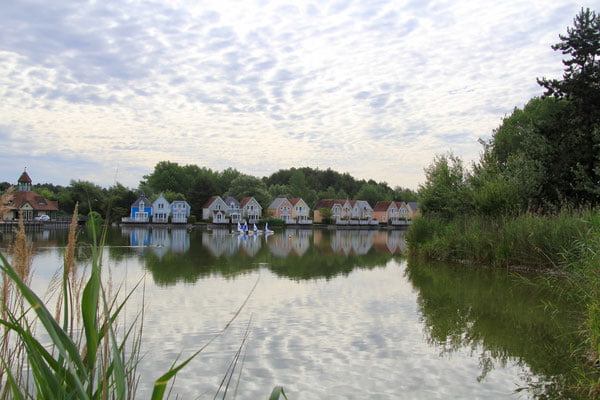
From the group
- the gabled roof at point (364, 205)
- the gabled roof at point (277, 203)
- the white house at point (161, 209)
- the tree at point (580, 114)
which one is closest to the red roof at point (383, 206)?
the gabled roof at point (364, 205)

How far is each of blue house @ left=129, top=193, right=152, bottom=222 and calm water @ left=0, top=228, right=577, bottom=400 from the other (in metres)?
67.6

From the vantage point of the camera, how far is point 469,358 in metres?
7.45

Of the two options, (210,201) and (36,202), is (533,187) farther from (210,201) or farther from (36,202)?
(36,202)

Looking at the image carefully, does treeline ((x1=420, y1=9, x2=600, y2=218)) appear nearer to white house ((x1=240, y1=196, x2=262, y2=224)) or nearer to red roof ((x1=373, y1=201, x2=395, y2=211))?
white house ((x1=240, y1=196, x2=262, y2=224))

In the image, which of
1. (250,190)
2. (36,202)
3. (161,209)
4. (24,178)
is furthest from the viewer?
(250,190)

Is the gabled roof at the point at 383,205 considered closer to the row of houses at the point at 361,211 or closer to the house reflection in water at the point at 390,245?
the row of houses at the point at 361,211

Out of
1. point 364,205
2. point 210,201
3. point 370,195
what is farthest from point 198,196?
point 370,195

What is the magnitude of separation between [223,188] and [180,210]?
25233 millimetres

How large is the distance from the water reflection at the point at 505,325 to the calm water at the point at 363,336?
2 cm

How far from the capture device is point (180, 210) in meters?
83.9

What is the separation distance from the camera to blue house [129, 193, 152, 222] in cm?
8050

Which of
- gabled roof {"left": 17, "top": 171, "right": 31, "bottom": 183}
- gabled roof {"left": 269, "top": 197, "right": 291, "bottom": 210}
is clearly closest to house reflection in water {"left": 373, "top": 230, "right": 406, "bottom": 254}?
gabled roof {"left": 269, "top": 197, "right": 291, "bottom": 210}

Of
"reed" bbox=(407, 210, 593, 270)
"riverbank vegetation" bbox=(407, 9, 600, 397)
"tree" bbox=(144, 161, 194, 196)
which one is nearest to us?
"reed" bbox=(407, 210, 593, 270)

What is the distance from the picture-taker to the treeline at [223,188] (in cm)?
8550
